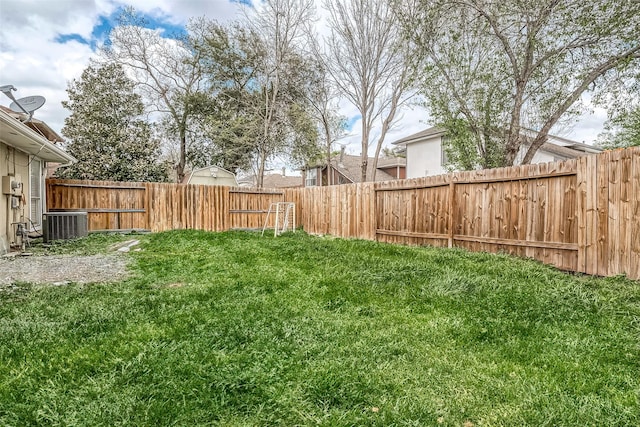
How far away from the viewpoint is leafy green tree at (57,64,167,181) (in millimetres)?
14852

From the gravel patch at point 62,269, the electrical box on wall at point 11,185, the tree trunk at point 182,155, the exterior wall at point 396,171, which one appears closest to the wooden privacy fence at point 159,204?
the electrical box on wall at point 11,185

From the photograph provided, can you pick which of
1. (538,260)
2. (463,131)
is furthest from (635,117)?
(538,260)

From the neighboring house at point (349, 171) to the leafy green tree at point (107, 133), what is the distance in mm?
10543

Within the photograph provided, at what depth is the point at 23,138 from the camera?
602 cm

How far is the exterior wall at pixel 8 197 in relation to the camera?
6.14 meters

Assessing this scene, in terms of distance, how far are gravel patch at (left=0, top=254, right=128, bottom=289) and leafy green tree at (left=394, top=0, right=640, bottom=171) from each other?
8.10 meters

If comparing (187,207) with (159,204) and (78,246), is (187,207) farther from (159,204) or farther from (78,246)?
(78,246)

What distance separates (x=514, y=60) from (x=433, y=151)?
10.0m

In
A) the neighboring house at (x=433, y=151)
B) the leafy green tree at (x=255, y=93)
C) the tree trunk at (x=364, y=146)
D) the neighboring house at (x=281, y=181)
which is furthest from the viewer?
the neighboring house at (x=281, y=181)

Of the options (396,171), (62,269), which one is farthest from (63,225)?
(396,171)

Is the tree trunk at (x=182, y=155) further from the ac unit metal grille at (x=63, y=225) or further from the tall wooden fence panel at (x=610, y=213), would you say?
the tall wooden fence panel at (x=610, y=213)

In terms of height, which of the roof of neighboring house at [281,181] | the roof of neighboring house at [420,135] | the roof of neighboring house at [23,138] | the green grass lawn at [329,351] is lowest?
the green grass lawn at [329,351]

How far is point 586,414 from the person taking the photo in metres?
1.55

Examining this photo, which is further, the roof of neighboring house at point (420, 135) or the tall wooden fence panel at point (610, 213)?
the roof of neighboring house at point (420, 135)
